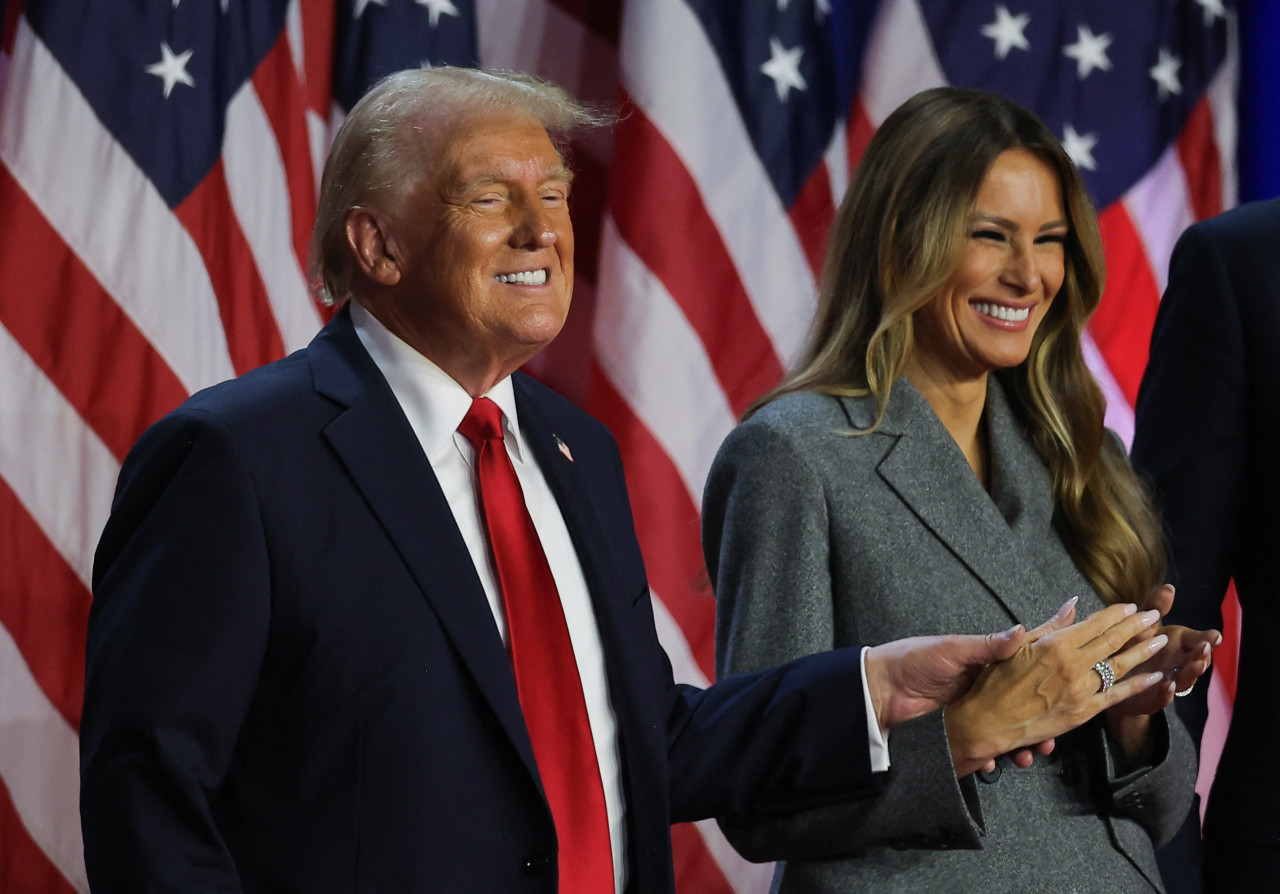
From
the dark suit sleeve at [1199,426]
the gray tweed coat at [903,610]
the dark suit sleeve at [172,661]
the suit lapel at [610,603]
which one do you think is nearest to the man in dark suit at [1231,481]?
the dark suit sleeve at [1199,426]

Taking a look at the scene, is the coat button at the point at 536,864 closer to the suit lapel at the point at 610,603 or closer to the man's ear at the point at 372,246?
the suit lapel at the point at 610,603

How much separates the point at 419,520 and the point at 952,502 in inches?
A: 31.4

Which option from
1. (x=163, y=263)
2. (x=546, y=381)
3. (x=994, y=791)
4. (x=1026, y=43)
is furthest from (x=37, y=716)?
(x=1026, y=43)

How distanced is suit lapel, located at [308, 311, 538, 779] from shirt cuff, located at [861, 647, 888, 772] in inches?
17.4

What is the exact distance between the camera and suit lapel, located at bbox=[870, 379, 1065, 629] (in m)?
1.83

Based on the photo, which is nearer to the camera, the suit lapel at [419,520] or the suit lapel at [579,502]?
the suit lapel at [419,520]

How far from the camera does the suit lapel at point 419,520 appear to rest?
1.34 m

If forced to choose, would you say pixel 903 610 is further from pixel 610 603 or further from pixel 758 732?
pixel 610 603

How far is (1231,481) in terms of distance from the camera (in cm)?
198

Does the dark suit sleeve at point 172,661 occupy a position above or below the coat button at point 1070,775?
above

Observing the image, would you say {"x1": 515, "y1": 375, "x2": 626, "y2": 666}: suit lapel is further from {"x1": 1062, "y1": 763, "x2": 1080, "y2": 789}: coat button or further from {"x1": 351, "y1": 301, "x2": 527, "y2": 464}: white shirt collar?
{"x1": 1062, "y1": 763, "x2": 1080, "y2": 789}: coat button

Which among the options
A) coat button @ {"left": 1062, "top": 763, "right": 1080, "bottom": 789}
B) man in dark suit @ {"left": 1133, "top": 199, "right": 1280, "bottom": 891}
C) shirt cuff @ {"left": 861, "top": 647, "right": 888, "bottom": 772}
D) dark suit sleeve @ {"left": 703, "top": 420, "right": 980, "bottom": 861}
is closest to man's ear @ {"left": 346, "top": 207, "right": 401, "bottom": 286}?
dark suit sleeve @ {"left": 703, "top": 420, "right": 980, "bottom": 861}

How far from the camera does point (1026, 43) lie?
3281mm

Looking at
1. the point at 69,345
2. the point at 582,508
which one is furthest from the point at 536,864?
the point at 69,345
